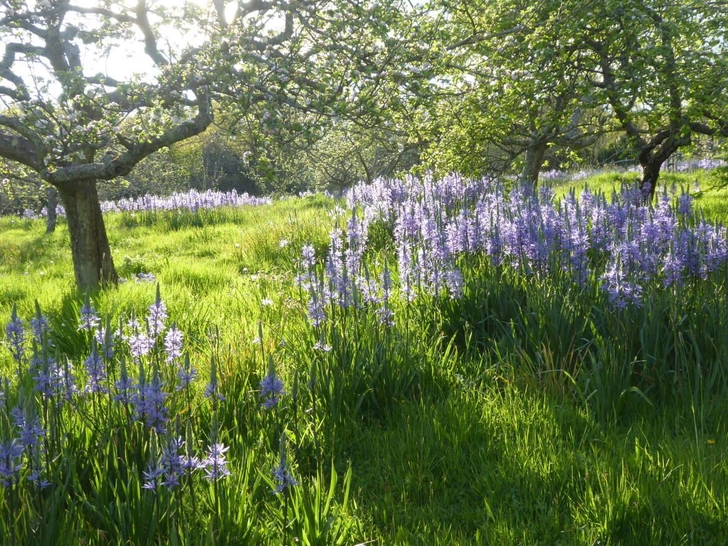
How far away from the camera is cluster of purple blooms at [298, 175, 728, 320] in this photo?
14.2 feet

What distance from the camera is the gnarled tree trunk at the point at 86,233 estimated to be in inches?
302

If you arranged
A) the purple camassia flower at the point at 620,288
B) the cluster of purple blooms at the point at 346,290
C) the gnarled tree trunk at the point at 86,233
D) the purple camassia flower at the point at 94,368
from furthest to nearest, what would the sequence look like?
the gnarled tree trunk at the point at 86,233, the purple camassia flower at the point at 620,288, the cluster of purple blooms at the point at 346,290, the purple camassia flower at the point at 94,368

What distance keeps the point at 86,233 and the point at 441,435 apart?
6.59m

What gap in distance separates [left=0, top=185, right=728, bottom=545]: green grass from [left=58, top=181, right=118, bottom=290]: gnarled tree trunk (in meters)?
2.40

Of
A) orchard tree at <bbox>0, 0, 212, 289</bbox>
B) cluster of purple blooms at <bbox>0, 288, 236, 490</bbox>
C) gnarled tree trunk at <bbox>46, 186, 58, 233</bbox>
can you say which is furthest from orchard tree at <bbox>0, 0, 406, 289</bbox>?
gnarled tree trunk at <bbox>46, 186, 58, 233</bbox>

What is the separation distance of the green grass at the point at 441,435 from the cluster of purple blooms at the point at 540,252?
0.23 metres

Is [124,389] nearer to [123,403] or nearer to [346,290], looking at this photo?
[123,403]

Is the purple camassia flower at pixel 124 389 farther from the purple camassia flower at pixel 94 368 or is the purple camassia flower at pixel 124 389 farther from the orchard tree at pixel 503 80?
the orchard tree at pixel 503 80

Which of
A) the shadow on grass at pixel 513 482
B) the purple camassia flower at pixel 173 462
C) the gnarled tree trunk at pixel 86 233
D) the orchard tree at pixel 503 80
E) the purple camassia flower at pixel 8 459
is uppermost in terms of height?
the orchard tree at pixel 503 80

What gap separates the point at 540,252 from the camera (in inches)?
196

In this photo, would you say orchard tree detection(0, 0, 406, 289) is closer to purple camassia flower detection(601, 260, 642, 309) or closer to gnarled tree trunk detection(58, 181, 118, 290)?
gnarled tree trunk detection(58, 181, 118, 290)

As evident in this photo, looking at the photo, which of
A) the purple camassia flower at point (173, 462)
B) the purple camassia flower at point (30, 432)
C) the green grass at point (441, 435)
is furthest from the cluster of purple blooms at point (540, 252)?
the purple camassia flower at point (30, 432)

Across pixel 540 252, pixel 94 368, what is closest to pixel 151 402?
pixel 94 368

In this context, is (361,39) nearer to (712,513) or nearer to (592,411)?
(592,411)
